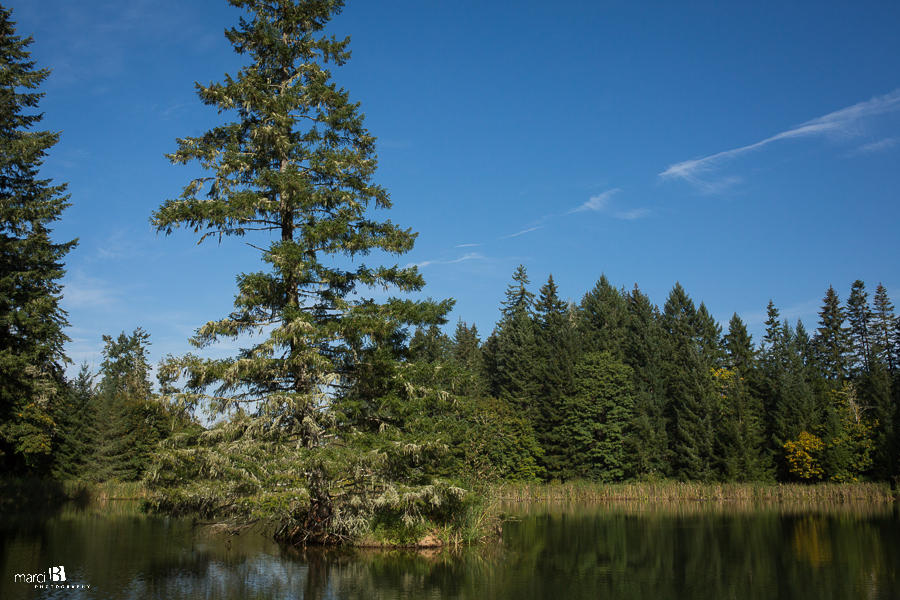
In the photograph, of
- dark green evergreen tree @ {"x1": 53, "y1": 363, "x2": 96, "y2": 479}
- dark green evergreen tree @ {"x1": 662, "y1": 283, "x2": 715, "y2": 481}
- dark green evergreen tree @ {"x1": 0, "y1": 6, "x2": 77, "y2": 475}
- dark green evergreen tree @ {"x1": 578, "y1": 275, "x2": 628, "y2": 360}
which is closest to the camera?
dark green evergreen tree @ {"x1": 0, "y1": 6, "x2": 77, "y2": 475}

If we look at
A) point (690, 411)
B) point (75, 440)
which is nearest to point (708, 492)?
point (690, 411)

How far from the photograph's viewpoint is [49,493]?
114 feet

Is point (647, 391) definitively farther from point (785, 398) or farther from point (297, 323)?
point (297, 323)

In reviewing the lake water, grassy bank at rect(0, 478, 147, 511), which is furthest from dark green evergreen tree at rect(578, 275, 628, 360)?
grassy bank at rect(0, 478, 147, 511)

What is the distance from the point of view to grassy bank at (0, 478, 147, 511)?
31.7 m

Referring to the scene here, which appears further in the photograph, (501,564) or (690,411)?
(690,411)

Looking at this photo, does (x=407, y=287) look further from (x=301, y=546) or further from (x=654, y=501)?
(x=654, y=501)

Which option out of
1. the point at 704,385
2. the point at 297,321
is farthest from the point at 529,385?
the point at 297,321

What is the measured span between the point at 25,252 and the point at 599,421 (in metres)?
44.6

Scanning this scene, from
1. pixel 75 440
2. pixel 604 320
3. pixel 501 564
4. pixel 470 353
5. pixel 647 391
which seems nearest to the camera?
pixel 501 564

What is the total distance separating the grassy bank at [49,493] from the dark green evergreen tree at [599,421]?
33995 mm

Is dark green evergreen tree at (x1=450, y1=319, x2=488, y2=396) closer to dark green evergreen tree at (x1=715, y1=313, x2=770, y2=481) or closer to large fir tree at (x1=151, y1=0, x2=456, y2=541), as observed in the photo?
dark green evergreen tree at (x1=715, y1=313, x2=770, y2=481)

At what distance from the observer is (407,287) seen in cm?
2055

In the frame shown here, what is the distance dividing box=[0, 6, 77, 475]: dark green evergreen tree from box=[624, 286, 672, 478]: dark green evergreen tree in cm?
4293
